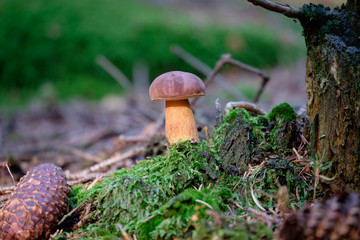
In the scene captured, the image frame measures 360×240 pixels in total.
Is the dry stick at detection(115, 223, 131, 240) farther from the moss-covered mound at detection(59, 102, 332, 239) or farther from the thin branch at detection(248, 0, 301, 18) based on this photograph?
the thin branch at detection(248, 0, 301, 18)

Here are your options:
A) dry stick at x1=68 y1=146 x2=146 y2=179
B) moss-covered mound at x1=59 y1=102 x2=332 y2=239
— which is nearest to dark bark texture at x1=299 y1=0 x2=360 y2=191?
moss-covered mound at x1=59 y1=102 x2=332 y2=239

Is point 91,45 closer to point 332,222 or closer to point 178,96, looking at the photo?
→ point 178,96

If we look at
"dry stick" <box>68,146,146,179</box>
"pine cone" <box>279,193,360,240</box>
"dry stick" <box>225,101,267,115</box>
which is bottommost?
"dry stick" <box>68,146,146,179</box>

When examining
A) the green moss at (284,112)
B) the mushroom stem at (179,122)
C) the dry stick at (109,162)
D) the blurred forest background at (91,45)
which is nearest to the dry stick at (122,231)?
the mushroom stem at (179,122)

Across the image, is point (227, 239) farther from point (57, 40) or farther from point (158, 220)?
point (57, 40)

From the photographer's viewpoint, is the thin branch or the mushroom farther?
the mushroom

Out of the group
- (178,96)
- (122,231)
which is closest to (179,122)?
(178,96)
